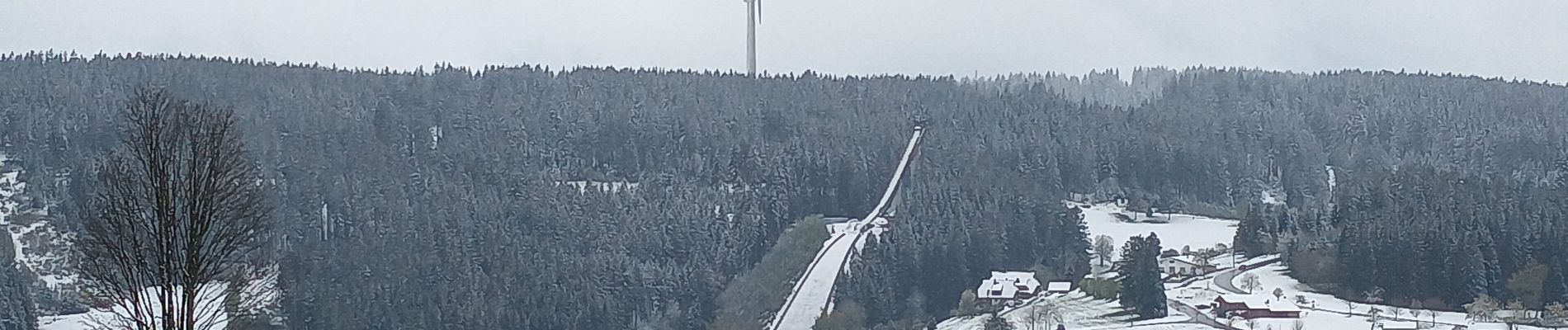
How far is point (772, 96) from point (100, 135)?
118ft

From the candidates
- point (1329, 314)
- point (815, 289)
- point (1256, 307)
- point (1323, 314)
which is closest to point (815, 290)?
point (815, 289)

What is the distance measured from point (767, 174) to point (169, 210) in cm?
7435

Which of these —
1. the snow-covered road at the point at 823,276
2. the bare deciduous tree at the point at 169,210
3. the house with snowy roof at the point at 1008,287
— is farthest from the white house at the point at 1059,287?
the bare deciduous tree at the point at 169,210

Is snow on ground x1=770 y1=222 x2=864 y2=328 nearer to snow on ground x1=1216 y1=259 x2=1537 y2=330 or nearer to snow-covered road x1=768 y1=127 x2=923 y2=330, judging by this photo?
snow-covered road x1=768 y1=127 x2=923 y2=330

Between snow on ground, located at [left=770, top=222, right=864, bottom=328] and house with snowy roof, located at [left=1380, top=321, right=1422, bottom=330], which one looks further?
snow on ground, located at [left=770, top=222, right=864, bottom=328]

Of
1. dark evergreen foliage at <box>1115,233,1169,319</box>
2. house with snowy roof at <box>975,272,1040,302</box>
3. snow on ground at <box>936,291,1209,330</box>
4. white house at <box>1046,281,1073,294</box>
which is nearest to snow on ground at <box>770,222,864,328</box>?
house with snowy roof at <box>975,272,1040,302</box>

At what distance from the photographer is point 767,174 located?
87.6 metres

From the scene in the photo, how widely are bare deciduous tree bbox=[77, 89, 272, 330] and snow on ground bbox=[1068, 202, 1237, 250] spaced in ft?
196

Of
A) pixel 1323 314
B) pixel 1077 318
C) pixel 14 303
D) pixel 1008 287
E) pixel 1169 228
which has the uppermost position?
pixel 1169 228

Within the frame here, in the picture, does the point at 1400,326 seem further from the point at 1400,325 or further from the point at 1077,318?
the point at 1077,318

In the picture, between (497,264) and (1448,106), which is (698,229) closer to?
(497,264)

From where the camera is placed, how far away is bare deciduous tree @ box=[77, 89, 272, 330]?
43.5ft

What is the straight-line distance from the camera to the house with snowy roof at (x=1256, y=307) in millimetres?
47844

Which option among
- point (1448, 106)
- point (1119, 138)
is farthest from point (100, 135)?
point (1448, 106)
